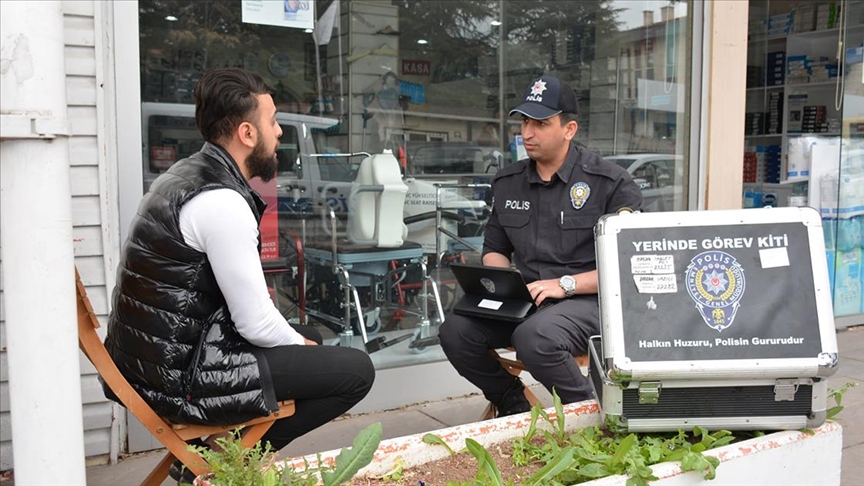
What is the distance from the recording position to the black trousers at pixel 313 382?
7.89 feet

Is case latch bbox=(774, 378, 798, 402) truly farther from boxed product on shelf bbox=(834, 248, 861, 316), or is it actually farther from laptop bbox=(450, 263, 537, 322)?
boxed product on shelf bbox=(834, 248, 861, 316)

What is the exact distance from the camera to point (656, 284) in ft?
6.97

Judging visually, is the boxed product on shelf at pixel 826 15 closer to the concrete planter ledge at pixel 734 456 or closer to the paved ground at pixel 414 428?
the paved ground at pixel 414 428

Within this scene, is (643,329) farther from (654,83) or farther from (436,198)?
(654,83)

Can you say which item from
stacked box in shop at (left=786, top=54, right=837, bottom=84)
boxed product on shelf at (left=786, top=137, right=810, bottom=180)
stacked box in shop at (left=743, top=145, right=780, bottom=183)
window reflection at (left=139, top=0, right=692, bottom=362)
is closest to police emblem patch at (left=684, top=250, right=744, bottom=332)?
window reflection at (left=139, top=0, right=692, bottom=362)

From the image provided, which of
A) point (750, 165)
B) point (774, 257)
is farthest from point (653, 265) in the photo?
point (750, 165)

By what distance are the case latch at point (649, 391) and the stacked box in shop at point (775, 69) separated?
6.08m

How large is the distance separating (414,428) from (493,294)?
114cm

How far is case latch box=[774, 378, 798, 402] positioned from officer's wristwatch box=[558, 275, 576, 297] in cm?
104

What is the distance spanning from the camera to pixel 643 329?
82.3 inches

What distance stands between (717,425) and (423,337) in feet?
8.57

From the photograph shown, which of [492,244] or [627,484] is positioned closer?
[627,484]

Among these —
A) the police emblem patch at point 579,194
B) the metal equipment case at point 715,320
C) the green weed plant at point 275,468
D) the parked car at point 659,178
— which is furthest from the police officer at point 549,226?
the parked car at point 659,178

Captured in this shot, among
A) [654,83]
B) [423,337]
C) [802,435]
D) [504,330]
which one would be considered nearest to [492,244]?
[504,330]
